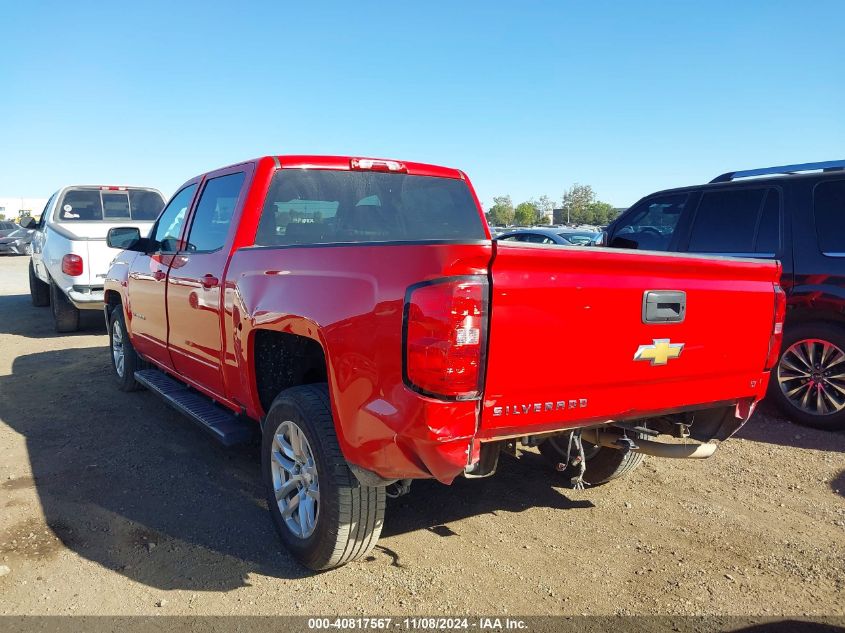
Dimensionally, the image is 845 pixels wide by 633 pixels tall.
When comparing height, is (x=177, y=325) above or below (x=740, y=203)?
below

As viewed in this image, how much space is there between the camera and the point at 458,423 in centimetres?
236

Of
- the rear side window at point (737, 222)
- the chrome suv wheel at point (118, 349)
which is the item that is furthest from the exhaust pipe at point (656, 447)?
the chrome suv wheel at point (118, 349)

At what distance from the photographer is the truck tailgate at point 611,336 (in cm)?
243

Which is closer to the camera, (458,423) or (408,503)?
(458,423)

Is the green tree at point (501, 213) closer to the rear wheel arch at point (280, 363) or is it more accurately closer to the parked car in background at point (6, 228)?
→ the parked car in background at point (6, 228)

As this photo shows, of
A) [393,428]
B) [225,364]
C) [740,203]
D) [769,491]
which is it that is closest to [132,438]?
[225,364]

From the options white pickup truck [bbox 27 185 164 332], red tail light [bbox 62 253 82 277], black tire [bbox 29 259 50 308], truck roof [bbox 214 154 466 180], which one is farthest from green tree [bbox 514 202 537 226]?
truck roof [bbox 214 154 466 180]

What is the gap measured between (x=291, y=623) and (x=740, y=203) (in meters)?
5.11

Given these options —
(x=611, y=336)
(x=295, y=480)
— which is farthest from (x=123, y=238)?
(x=611, y=336)

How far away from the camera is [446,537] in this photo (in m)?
3.48

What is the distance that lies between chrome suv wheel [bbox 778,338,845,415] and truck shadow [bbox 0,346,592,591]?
2.45 m

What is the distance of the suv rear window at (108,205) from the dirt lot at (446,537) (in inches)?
232

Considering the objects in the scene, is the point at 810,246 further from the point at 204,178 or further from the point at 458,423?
the point at 204,178

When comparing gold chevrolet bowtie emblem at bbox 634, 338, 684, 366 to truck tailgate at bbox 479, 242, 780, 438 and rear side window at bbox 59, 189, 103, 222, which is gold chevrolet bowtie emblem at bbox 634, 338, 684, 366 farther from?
rear side window at bbox 59, 189, 103, 222
